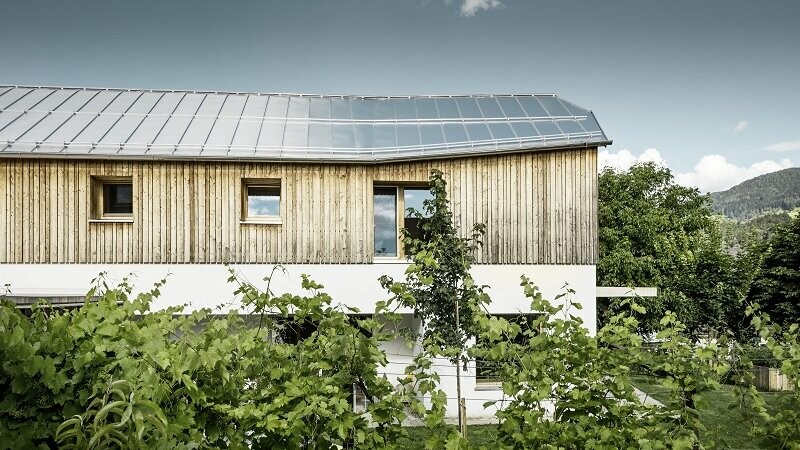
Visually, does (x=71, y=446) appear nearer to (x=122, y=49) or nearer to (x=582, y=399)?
(x=582, y=399)

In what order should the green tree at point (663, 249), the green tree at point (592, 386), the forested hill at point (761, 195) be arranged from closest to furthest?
1. the green tree at point (592, 386)
2. the green tree at point (663, 249)
3. the forested hill at point (761, 195)

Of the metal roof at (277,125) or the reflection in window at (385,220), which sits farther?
the reflection in window at (385,220)

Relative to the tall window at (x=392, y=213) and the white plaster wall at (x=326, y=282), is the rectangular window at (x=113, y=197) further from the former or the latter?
the tall window at (x=392, y=213)

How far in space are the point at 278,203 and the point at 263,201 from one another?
0.31m

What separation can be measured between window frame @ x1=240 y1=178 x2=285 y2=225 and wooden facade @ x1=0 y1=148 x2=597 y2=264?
0.28 feet

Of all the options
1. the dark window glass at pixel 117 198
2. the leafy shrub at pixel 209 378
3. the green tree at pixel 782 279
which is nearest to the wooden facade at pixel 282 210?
the dark window glass at pixel 117 198

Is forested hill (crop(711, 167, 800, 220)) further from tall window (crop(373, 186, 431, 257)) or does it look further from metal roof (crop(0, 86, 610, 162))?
tall window (crop(373, 186, 431, 257))

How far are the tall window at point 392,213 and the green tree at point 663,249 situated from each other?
38.8 feet

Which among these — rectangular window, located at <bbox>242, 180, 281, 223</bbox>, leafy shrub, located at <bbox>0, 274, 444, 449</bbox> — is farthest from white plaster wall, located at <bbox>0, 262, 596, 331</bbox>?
leafy shrub, located at <bbox>0, 274, 444, 449</bbox>

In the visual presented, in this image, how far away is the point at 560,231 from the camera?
1002cm

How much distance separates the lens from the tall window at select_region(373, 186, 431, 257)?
32.6 ft

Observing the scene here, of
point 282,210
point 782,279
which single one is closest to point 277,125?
point 282,210

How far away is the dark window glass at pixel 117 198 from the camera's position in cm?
975

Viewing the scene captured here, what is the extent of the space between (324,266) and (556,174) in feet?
17.2
